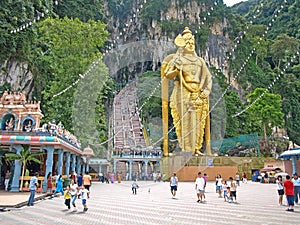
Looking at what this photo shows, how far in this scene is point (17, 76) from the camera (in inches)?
873

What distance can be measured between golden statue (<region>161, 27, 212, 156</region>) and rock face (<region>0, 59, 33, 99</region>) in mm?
10017

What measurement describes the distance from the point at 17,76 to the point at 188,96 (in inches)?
491

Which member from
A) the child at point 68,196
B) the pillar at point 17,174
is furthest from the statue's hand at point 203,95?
the child at point 68,196

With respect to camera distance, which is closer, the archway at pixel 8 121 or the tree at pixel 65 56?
the archway at pixel 8 121

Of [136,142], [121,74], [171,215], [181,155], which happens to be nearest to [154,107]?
[136,142]

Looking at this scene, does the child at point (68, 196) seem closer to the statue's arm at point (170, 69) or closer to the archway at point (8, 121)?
the archway at point (8, 121)

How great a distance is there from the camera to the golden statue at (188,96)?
2275 cm

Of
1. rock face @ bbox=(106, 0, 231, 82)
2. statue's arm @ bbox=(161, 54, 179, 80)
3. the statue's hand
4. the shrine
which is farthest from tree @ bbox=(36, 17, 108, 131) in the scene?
rock face @ bbox=(106, 0, 231, 82)

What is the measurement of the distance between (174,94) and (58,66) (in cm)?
870

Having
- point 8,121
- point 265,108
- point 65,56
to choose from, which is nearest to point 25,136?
point 8,121

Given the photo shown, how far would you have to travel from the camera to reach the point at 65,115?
2055 cm

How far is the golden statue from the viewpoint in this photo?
74.6ft

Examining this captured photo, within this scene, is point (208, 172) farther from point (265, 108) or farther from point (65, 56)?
point (265, 108)

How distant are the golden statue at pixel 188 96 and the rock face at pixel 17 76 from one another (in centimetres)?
1002
